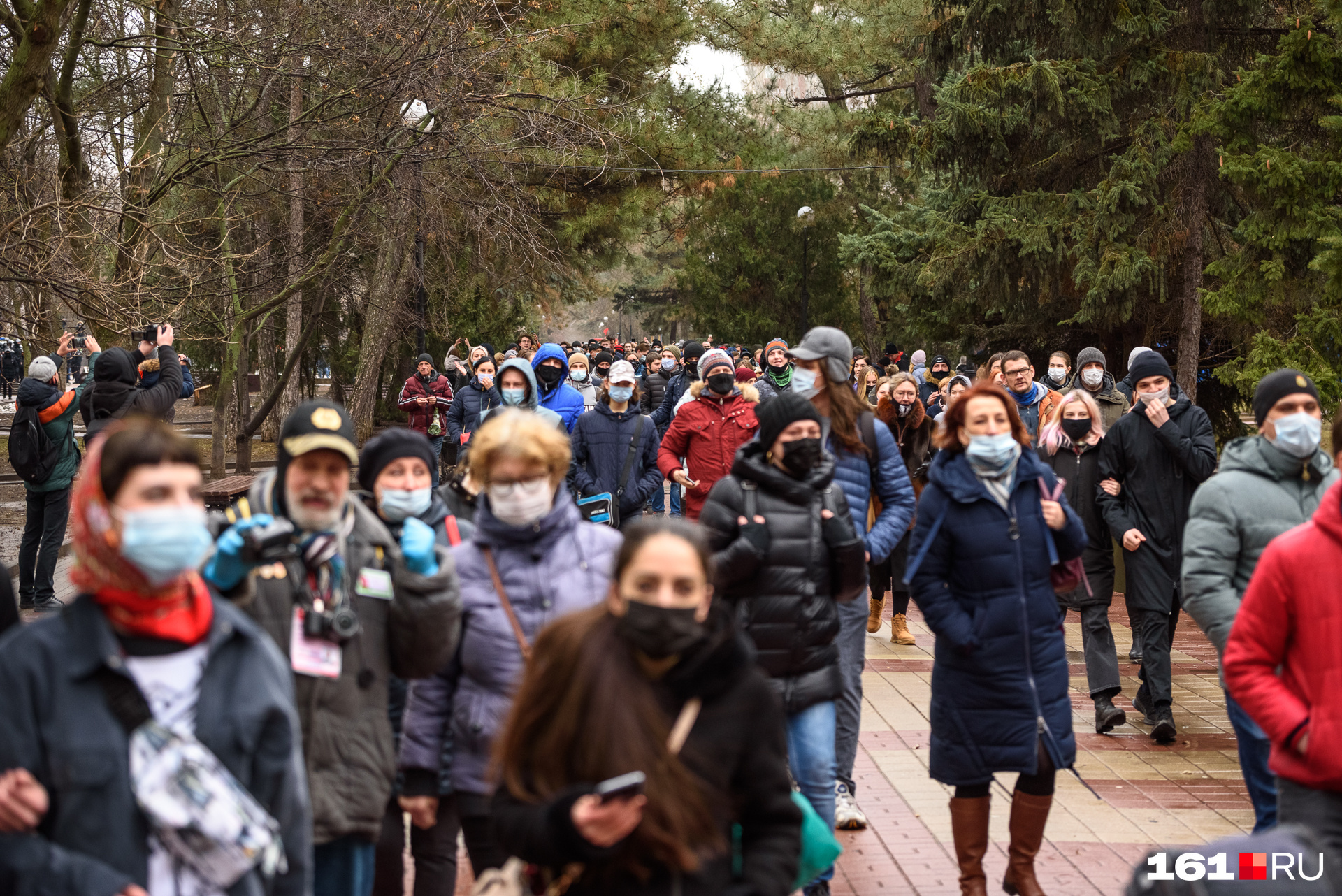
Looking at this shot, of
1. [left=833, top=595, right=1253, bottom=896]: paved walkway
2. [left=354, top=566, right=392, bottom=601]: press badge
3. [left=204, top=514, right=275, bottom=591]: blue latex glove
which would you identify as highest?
[left=204, top=514, right=275, bottom=591]: blue latex glove

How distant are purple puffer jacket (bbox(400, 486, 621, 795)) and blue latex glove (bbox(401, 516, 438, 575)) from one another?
313 mm

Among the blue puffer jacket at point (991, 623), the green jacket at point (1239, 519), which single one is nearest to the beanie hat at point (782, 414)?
the blue puffer jacket at point (991, 623)

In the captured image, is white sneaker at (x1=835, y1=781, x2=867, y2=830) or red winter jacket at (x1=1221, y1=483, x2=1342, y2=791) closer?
red winter jacket at (x1=1221, y1=483, x2=1342, y2=791)

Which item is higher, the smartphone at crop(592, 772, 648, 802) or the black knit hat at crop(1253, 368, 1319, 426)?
the black knit hat at crop(1253, 368, 1319, 426)

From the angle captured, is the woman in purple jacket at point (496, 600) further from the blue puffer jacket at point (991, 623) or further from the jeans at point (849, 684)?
the jeans at point (849, 684)

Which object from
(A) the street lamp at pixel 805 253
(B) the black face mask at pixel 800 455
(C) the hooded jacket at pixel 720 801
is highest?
→ (A) the street lamp at pixel 805 253

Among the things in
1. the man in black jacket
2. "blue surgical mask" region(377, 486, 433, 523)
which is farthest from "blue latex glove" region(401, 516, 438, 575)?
the man in black jacket

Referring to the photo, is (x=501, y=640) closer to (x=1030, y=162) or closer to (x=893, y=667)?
(x=893, y=667)

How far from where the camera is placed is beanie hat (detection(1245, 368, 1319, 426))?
4746 mm

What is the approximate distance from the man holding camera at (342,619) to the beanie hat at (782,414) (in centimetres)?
158

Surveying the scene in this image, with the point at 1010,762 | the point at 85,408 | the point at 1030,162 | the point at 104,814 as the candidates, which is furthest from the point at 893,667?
the point at 1030,162

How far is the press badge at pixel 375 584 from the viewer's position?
11.8ft

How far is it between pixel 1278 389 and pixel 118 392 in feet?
26.9

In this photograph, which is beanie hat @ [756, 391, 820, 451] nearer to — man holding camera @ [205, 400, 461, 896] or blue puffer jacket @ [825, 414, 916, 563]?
blue puffer jacket @ [825, 414, 916, 563]
